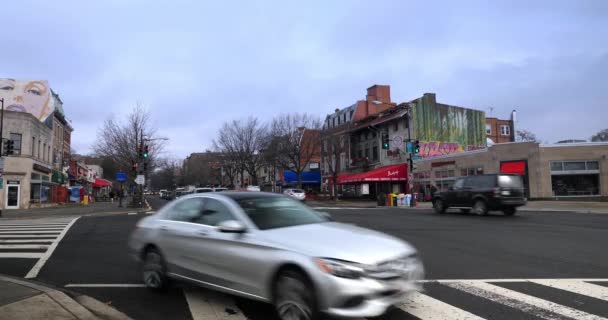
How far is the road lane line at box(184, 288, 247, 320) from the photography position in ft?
17.6

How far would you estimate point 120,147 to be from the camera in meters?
40.4

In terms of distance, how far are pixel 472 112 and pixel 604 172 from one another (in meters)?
19.3

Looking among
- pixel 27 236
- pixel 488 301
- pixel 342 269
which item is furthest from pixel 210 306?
pixel 27 236

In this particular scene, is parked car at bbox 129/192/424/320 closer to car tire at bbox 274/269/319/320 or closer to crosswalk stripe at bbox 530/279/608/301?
car tire at bbox 274/269/319/320

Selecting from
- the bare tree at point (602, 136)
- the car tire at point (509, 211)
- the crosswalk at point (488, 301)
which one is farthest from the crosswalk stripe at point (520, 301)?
the bare tree at point (602, 136)

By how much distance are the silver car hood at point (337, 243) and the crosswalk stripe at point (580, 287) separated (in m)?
3.02

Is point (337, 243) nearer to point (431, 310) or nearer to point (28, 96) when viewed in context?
point (431, 310)

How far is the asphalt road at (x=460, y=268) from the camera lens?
222 inches

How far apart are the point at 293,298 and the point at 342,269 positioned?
66cm

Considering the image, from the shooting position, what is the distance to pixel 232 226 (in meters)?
5.25

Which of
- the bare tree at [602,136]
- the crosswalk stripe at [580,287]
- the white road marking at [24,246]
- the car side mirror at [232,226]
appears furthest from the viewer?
the bare tree at [602,136]

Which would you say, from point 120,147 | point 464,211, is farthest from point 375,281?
point 120,147

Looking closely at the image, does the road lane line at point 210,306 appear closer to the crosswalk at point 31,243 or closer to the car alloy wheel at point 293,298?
the car alloy wheel at point 293,298

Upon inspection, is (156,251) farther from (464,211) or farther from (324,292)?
(464,211)
